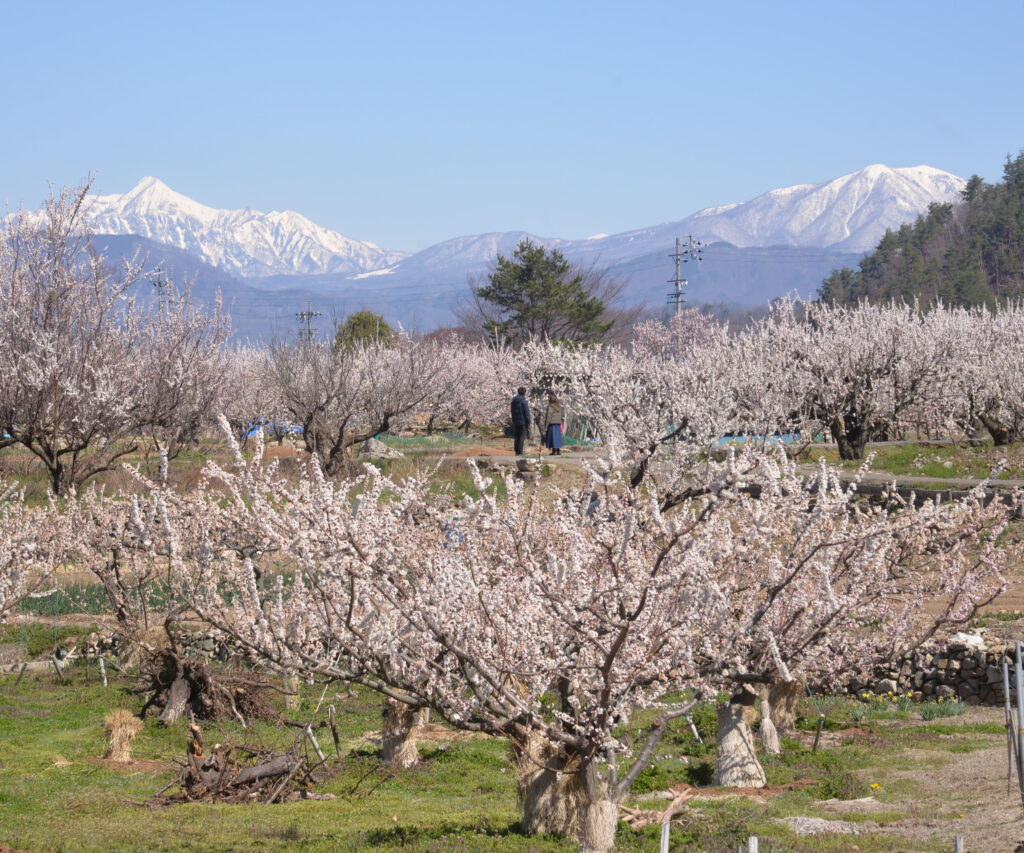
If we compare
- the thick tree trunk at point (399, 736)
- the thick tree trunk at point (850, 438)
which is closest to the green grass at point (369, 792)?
the thick tree trunk at point (399, 736)

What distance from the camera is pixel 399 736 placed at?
1102cm

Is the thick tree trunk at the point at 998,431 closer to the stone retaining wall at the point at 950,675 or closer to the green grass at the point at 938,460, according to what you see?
the green grass at the point at 938,460

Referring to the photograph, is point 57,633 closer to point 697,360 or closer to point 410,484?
point 410,484

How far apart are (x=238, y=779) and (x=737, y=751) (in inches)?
177

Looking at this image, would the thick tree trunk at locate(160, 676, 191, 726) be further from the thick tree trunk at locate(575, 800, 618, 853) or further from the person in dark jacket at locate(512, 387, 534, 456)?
the person in dark jacket at locate(512, 387, 534, 456)

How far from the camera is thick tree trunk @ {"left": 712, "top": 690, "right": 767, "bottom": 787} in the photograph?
9656mm

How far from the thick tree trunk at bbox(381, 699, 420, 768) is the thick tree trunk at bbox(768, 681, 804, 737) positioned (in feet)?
12.4

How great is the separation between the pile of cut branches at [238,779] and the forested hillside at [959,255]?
64929 mm

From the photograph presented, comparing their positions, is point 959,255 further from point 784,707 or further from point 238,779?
point 238,779

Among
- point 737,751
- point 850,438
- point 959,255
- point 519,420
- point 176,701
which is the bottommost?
point 176,701

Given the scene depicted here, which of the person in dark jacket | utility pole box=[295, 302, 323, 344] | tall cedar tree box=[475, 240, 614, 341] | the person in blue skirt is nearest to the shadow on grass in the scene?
the person in dark jacket

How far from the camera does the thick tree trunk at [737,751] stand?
31.7 feet

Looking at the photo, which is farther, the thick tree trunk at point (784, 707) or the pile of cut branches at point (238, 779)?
Answer: the thick tree trunk at point (784, 707)

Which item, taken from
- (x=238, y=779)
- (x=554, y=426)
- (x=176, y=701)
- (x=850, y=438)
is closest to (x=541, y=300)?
(x=554, y=426)
